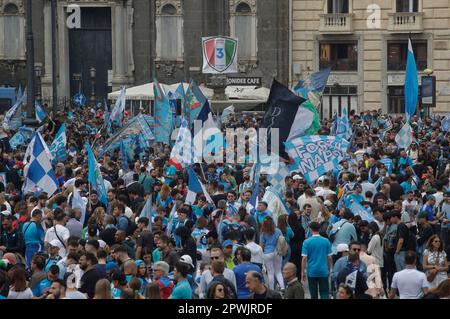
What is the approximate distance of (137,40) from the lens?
5872cm

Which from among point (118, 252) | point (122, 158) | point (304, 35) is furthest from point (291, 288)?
point (304, 35)

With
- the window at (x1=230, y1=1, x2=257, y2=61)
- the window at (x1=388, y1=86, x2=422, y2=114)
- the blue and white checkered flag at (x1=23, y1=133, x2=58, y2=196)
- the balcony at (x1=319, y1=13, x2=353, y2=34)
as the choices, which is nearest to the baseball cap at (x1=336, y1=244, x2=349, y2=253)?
the blue and white checkered flag at (x1=23, y1=133, x2=58, y2=196)

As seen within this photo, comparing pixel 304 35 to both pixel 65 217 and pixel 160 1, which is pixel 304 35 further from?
pixel 65 217

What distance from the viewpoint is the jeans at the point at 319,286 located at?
18844 mm

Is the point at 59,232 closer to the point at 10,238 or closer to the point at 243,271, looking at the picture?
the point at 10,238

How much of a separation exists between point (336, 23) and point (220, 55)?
24.3 ft

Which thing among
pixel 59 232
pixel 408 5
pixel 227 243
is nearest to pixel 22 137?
pixel 59 232

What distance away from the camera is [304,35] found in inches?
2248

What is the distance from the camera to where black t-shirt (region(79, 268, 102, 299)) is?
52.7 ft

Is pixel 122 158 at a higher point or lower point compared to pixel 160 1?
lower

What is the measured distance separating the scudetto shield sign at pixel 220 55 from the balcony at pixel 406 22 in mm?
7885

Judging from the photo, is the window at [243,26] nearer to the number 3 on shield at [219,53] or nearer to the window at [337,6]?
the window at [337,6]

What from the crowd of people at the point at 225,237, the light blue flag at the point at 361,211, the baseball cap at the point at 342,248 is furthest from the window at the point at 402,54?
the baseball cap at the point at 342,248

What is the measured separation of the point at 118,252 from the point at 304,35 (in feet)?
134
